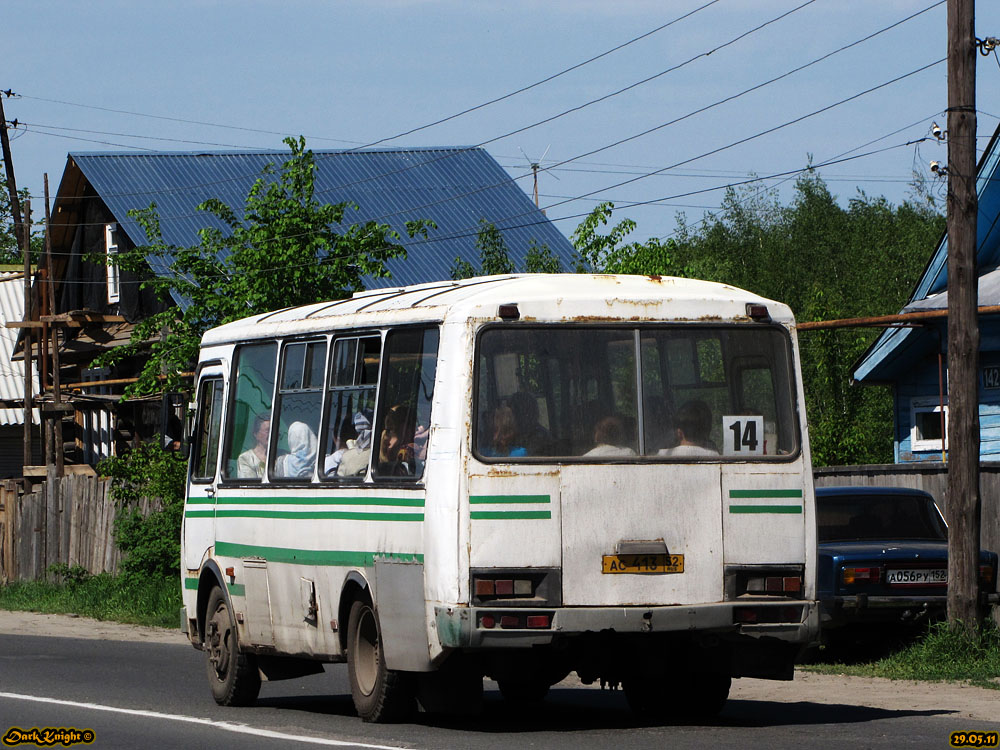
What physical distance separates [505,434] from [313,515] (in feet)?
6.75

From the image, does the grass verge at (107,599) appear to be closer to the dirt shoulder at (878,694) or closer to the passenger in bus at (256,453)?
the dirt shoulder at (878,694)

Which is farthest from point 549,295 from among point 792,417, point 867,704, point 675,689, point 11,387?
point 11,387

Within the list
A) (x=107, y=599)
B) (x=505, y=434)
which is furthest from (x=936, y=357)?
(x=505, y=434)

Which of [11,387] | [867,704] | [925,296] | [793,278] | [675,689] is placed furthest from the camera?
[793,278]

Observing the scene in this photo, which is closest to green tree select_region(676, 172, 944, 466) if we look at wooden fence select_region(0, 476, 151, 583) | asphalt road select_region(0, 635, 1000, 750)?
wooden fence select_region(0, 476, 151, 583)

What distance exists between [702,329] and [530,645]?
7.54ft

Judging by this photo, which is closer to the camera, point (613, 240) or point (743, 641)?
point (743, 641)

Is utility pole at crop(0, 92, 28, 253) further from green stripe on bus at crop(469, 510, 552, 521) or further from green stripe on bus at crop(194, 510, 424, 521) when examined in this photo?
green stripe on bus at crop(469, 510, 552, 521)

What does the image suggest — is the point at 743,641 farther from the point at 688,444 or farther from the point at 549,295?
the point at 549,295

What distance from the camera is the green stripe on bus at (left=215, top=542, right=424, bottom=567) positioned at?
11.0 m

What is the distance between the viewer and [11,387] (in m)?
49.0

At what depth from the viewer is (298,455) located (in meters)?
12.5

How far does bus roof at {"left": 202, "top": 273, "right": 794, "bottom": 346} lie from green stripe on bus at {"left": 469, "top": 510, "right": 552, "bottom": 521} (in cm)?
118

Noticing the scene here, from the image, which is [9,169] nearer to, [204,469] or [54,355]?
[54,355]
